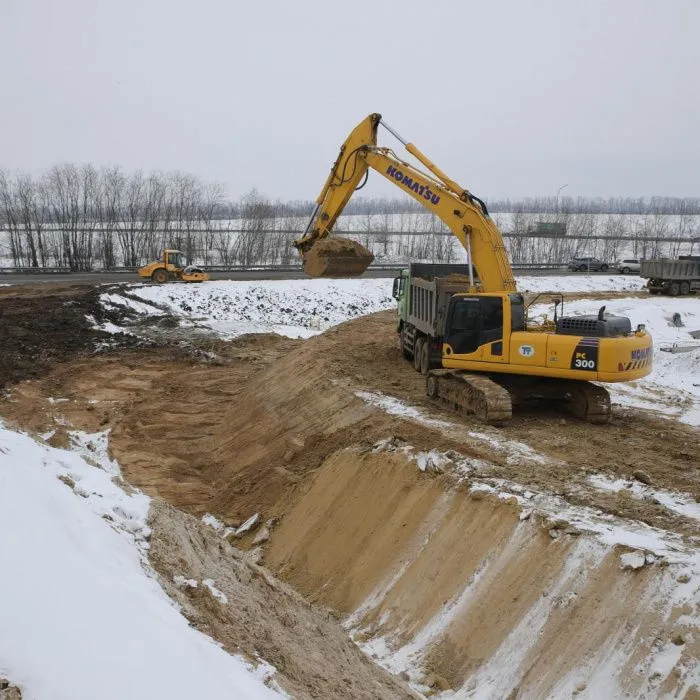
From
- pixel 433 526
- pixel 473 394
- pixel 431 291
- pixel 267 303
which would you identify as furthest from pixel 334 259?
pixel 267 303

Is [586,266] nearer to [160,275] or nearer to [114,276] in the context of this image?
[160,275]

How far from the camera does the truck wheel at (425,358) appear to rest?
14.8 m

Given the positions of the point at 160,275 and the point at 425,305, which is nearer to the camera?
the point at 425,305

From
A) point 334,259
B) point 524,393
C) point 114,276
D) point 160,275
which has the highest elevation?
point 334,259

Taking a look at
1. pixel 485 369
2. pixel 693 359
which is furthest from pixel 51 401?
pixel 693 359

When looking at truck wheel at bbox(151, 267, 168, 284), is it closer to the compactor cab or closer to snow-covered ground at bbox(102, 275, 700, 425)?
the compactor cab

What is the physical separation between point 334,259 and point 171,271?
1907cm

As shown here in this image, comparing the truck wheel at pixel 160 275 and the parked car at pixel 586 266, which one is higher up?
the parked car at pixel 586 266

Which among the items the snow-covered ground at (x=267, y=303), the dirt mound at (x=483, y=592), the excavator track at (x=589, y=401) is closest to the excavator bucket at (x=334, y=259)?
the excavator track at (x=589, y=401)

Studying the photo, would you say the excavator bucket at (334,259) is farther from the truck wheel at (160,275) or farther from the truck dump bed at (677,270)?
the truck dump bed at (677,270)

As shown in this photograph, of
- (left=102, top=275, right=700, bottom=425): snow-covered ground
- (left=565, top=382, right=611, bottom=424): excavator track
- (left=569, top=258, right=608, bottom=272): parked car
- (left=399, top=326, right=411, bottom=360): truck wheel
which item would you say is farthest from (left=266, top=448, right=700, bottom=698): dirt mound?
(left=569, top=258, right=608, bottom=272): parked car

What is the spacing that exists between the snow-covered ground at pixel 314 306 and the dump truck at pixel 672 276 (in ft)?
4.94

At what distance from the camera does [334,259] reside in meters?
17.3

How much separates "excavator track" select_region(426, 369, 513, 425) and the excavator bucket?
5099mm
